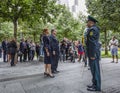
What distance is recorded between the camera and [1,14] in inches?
772

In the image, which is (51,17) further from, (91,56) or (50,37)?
(91,56)

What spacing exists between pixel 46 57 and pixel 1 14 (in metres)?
10.3

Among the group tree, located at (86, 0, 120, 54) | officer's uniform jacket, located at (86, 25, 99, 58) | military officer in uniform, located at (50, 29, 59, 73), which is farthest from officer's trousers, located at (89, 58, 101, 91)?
tree, located at (86, 0, 120, 54)

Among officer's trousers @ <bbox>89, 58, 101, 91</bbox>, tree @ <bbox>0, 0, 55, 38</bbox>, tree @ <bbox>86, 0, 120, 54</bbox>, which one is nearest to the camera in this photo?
officer's trousers @ <bbox>89, 58, 101, 91</bbox>

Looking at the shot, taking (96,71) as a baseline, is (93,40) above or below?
above

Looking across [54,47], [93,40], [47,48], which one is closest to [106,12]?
[54,47]

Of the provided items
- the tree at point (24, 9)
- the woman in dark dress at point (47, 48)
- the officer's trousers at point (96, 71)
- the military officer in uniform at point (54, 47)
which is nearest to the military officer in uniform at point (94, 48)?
the officer's trousers at point (96, 71)

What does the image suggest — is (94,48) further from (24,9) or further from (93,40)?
(24,9)

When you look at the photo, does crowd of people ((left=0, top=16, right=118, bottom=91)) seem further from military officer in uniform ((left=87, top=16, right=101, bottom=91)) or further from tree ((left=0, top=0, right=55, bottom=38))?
tree ((left=0, top=0, right=55, bottom=38))

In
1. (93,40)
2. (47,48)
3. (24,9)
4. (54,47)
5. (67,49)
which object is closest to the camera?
(93,40)

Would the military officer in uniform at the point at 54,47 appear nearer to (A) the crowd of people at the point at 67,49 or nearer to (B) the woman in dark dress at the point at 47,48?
(A) the crowd of people at the point at 67,49

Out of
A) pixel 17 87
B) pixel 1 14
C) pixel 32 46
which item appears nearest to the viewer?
pixel 17 87

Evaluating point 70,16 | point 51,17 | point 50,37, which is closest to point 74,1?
point 70,16

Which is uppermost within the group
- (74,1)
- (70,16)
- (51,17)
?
(74,1)
